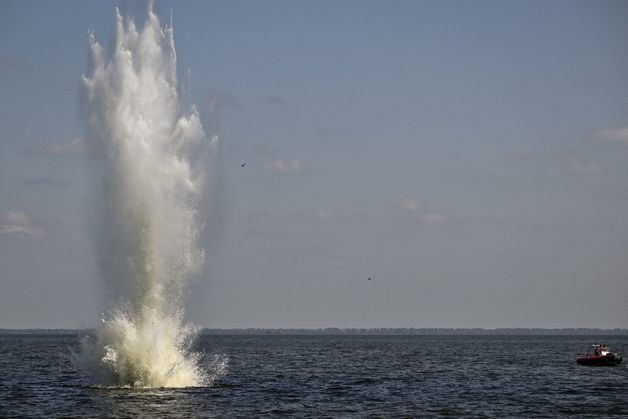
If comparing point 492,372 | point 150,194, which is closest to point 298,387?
point 150,194

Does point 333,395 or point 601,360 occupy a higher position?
point 601,360

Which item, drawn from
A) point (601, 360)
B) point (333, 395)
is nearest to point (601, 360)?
point (601, 360)

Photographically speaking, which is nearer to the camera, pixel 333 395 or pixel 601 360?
pixel 333 395

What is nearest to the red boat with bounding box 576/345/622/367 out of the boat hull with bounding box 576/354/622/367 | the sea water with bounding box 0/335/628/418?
Result: the boat hull with bounding box 576/354/622/367

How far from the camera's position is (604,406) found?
169ft

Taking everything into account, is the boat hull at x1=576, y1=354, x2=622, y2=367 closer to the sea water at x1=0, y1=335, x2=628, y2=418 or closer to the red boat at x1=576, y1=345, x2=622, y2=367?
the red boat at x1=576, y1=345, x2=622, y2=367

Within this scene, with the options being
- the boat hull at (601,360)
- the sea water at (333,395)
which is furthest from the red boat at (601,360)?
the sea water at (333,395)

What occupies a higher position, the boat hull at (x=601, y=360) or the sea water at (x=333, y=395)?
the boat hull at (x=601, y=360)

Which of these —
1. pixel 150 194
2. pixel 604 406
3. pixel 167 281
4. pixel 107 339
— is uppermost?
pixel 150 194

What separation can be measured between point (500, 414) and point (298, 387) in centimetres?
1772

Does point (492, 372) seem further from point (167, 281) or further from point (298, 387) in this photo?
point (167, 281)

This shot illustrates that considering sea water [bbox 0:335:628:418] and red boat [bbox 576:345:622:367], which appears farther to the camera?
red boat [bbox 576:345:622:367]

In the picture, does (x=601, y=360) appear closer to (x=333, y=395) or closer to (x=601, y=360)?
(x=601, y=360)

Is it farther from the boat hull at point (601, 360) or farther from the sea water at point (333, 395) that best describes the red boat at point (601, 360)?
the sea water at point (333, 395)
